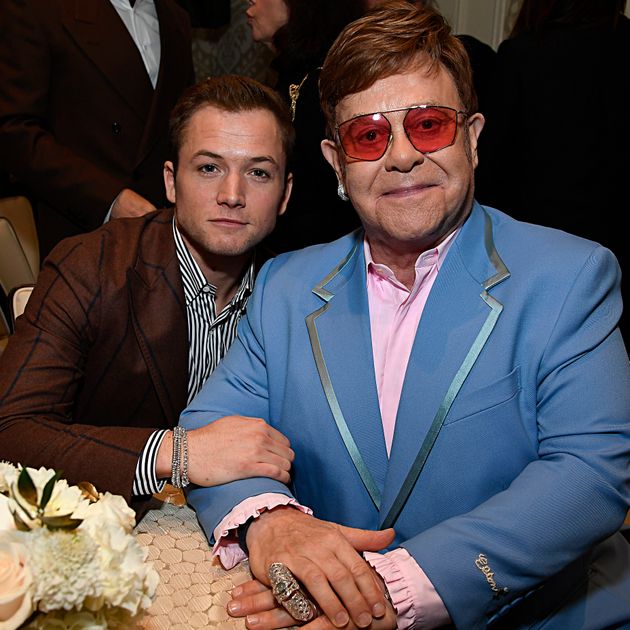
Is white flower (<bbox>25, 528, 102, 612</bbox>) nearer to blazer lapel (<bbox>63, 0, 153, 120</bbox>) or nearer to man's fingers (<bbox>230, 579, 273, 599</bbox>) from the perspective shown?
man's fingers (<bbox>230, 579, 273, 599</bbox>)

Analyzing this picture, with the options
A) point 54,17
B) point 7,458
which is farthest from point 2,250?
point 7,458

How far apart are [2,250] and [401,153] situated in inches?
86.7

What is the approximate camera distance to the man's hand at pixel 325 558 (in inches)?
50.2

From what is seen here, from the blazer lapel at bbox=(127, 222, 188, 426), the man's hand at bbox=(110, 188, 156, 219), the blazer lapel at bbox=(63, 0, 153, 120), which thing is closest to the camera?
the blazer lapel at bbox=(127, 222, 188, 426)

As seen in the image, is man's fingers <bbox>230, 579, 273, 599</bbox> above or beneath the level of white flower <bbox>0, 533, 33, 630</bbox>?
beneath

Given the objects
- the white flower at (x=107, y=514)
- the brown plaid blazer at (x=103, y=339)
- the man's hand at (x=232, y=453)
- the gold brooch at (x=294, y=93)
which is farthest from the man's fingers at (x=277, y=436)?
the gold brooch at (x=294, y=93)

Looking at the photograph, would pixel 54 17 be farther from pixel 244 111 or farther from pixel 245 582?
pixel 245 582

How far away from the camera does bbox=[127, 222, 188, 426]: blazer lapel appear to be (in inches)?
75.1

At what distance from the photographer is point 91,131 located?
2.79m

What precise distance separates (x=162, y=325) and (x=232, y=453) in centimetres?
51

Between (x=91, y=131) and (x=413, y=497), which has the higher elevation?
(x=91, y=131)

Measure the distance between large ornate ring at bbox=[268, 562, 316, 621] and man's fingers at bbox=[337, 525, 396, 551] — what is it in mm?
131

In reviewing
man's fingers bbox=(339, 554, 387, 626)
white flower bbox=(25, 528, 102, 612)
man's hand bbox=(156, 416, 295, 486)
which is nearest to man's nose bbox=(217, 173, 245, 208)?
man's hand bbox=(156, 416, 295, 486)

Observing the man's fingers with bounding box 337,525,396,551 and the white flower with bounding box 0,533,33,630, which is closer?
the white flower with bounding box 0,533,33,630
